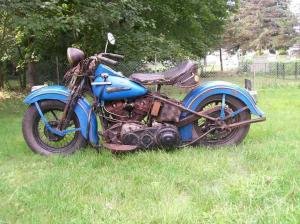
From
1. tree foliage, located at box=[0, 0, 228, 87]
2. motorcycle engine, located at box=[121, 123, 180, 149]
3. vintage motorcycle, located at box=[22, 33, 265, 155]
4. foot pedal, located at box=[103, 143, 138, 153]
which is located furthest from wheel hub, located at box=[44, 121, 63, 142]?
tree foliage, located at box=[0, 0, 228, 87]

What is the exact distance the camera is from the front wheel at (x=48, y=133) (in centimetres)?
644

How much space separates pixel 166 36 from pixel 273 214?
53.2ft

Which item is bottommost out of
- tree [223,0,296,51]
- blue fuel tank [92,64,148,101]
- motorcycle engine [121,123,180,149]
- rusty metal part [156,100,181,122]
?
motorcycle engine [121,123,180,149]

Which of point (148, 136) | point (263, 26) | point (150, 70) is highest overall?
point (263, 26)

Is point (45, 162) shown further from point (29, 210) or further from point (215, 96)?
point (215, 96)

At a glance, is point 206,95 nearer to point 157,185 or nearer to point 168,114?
point 168,114

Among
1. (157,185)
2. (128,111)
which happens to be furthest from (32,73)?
(157,185)

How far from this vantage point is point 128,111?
6379 millimetres

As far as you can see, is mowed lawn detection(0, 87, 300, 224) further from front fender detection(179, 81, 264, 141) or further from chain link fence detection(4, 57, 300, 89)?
chain link fence detection(4, 57, 300, 89)

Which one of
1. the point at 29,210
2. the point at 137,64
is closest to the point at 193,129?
the point at 29,210

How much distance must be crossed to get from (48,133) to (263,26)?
172ft

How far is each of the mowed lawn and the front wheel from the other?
0.52 ft

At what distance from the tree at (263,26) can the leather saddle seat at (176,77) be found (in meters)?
44.7

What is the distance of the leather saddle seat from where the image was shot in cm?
626
